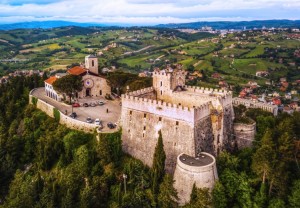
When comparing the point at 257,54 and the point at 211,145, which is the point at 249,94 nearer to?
the point at 257,54

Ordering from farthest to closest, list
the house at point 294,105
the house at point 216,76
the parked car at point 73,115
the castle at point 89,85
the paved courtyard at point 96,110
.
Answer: the house at point 216,76, the house at point 294,105, the castle at point 89,85, the parked car at point 73,115, the paved courtyard at point 96,110

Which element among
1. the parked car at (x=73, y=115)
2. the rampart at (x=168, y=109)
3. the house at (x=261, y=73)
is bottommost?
the house at (x=261, y=73)

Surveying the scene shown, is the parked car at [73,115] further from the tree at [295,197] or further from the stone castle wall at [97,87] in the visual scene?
the tree at [295,197]

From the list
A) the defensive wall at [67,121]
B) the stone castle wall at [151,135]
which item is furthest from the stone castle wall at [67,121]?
the stone castle wall at [151,135]

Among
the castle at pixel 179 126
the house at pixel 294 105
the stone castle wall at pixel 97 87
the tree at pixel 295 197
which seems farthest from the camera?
the house at pixel 294 105

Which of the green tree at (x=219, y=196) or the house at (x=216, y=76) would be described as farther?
the house at (x=216, y=76)

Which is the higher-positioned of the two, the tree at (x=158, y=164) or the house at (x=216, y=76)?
the tree at (x=158, y=164)

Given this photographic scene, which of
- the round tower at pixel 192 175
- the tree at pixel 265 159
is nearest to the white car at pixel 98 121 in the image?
the round tower at pixel 192 175
